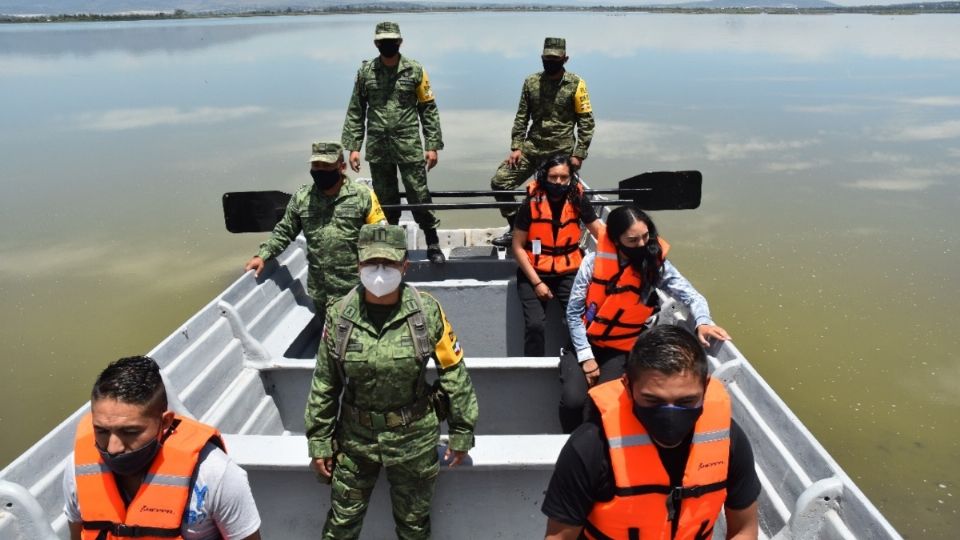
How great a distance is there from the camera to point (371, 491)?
8.76 ft

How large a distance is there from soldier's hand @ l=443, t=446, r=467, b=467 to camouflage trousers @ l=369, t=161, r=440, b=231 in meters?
3.06

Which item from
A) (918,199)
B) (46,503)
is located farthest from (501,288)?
(918,199)

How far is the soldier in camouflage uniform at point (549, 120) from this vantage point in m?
5.50

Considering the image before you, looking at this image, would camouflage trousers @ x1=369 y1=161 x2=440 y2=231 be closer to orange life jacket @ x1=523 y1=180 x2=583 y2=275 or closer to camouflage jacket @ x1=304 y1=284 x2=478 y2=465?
orange life jacket @ x1=523 y1=180 x2=583 y2=275

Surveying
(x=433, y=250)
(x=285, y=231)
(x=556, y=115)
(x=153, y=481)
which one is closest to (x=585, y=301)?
(x=285, y=231)

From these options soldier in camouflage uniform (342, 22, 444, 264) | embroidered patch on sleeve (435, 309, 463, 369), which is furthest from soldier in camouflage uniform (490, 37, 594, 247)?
embroidered patch on sleeve (435, 309, 463, 369)

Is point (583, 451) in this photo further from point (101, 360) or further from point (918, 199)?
point (918, 199)

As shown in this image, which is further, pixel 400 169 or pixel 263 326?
pixel 400 169

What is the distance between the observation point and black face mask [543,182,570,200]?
3.89 metres

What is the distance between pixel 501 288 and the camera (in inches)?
198

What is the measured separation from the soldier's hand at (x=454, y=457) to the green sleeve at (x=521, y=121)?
12.5 ft

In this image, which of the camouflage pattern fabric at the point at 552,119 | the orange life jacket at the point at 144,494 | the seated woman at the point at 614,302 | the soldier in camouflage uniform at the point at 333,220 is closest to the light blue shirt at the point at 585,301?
the seated woman at the point at 614,302

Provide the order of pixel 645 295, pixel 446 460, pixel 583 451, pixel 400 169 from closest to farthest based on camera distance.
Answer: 1. pixel 583 451
2. pixel 446 460
3. pixel 645 295
4. pixel 400 169

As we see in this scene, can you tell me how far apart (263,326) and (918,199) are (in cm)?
1171
